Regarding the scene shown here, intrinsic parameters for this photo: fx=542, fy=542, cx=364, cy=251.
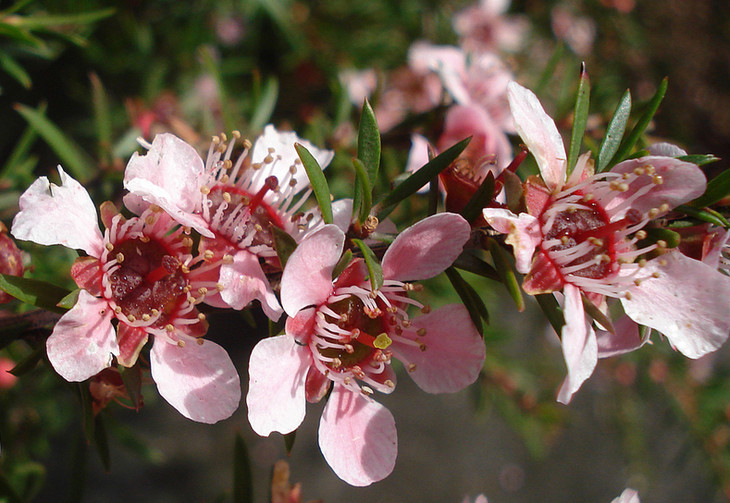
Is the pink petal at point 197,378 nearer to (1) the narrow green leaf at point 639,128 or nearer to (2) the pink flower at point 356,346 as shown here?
(2) the pink flower at point 356,346

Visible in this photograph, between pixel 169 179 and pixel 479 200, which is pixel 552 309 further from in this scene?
pixel 169 179

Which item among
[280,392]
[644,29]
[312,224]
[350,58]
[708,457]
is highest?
[312,224]

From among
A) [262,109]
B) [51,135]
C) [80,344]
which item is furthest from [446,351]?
[51,135]

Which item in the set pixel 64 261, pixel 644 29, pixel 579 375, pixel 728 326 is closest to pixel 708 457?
pixel 728 326

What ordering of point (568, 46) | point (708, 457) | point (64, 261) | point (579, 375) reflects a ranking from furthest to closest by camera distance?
point (568, 46) → point (708, 457) → point (64, 261) → point (579, 375)

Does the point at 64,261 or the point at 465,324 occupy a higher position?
the point at 465,324

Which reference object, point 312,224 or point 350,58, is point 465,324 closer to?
point 312,224

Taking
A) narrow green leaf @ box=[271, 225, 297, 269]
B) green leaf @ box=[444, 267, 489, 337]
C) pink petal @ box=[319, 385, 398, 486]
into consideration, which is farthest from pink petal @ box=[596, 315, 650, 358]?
narrow green leaf @ box=[271, 225, 297, 269]
